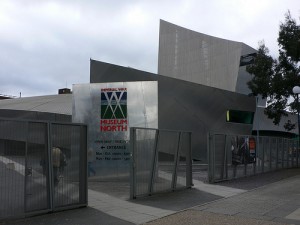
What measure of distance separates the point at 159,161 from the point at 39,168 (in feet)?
15.9

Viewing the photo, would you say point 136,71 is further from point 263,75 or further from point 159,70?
point 159,70

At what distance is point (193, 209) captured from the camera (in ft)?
35.0

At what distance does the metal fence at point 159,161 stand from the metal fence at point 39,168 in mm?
1998

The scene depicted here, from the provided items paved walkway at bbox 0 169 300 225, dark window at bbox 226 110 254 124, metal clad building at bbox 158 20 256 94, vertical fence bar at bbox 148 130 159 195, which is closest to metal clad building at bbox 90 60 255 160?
dark window at bbox 226 110 254 124

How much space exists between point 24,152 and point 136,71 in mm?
16186

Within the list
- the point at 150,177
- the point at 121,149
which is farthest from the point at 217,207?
the point at 121,149

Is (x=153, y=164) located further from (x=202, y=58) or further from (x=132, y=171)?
(x=202, y=58)

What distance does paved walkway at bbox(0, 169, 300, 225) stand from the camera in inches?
362

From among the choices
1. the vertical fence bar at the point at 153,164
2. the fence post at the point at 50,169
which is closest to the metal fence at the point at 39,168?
the fence post at the point at 50,169

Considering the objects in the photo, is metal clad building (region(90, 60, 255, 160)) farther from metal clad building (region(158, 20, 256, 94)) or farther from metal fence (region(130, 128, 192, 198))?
metal clad building (region(158, 20, 256, 94))

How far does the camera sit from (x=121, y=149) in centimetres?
1658

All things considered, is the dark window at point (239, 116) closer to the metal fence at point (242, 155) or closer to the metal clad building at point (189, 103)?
the metal clad building at point (189, 103)

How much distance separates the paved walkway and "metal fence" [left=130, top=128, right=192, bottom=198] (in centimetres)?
38

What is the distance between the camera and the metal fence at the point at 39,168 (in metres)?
8.79
